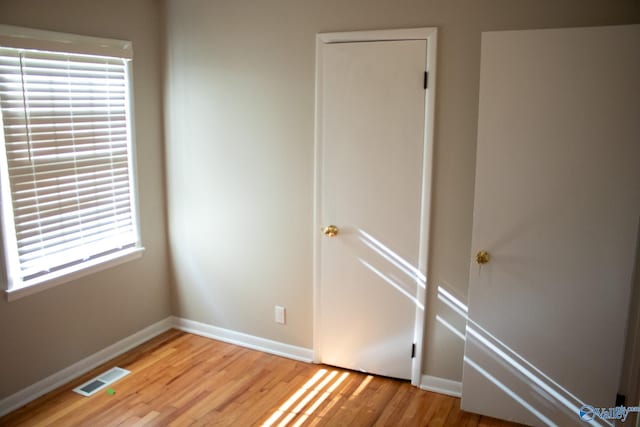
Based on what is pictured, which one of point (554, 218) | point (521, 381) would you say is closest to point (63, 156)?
point (554, 218)

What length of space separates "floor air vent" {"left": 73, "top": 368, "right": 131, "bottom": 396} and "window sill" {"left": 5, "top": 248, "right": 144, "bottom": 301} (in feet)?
2.06

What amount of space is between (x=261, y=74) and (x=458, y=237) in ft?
5.09

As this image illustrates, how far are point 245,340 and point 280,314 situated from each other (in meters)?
0.37

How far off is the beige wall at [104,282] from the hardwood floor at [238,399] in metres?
0.20

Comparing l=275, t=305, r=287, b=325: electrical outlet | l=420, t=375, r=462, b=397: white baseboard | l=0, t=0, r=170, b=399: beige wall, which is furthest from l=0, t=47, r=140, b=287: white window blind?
l=420, t=375, r=462, b=397: white baseboard

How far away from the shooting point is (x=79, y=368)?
11.1 ft

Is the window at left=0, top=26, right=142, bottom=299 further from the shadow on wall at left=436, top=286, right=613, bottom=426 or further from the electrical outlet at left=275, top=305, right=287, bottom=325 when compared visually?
the shadow on wall at left=436, top=286, right=613, bottom=426

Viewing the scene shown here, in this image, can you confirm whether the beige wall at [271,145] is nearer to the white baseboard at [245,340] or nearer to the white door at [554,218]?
the white baseboard at [245,340]

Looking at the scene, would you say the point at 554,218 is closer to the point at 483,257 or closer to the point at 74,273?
the point at 483,257

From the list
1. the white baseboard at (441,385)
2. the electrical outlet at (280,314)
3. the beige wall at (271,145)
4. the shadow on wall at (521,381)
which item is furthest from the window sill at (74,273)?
the shadow on wall at (521,381)

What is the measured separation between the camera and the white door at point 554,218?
2.51m

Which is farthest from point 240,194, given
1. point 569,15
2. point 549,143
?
point 569,15

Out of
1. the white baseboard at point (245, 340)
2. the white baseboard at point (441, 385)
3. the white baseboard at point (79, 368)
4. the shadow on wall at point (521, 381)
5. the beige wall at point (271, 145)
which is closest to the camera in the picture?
the shadow on wall at point (521, 381)

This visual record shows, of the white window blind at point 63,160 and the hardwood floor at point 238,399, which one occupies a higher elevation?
the white window blind at point 63,160
